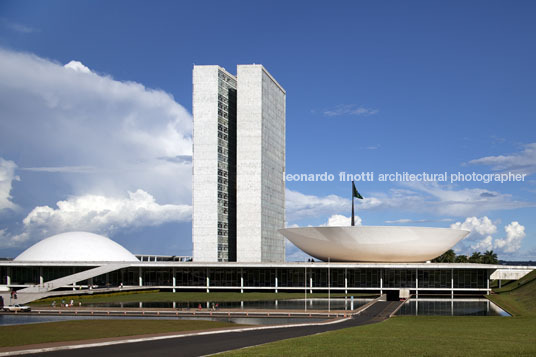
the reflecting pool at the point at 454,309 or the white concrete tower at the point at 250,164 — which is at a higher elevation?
the white concrete tower at the point at 250,164

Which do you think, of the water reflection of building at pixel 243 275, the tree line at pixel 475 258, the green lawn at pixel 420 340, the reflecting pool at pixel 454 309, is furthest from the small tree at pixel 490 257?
the green lawn at pixel 420 340

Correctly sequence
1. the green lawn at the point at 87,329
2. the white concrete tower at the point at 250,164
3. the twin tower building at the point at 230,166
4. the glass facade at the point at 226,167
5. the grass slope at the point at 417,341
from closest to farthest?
the grass slope at the point at 417,341, the green lawn at the point at 87,329, the twin tower building at the point at 230,166, the glass facade at the point at 226,167, the white concrete tower at the point at 250,164

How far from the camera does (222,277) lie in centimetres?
7962

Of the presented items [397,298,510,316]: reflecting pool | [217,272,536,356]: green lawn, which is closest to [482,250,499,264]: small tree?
[397,298,510,316]: reflecting pool

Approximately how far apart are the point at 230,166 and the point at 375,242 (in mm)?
35809

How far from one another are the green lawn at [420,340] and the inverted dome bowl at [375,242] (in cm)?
3162

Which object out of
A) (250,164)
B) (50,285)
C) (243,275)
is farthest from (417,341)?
(250,164)

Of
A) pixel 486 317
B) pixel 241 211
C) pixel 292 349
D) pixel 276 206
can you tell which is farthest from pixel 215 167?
pixel 292 349

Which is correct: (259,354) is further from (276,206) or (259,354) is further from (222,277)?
(276,206)

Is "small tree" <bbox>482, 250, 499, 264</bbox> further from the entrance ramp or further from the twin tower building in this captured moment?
the entrance ramp

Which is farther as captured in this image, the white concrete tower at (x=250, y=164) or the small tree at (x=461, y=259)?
the small tree at (x=461, y=259)

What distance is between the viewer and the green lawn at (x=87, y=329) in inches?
1164

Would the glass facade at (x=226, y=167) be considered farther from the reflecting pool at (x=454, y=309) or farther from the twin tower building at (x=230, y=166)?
the reflecting pool at (x=454, y=309)

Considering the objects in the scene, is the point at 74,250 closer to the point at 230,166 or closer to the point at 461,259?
the point at 230,166
